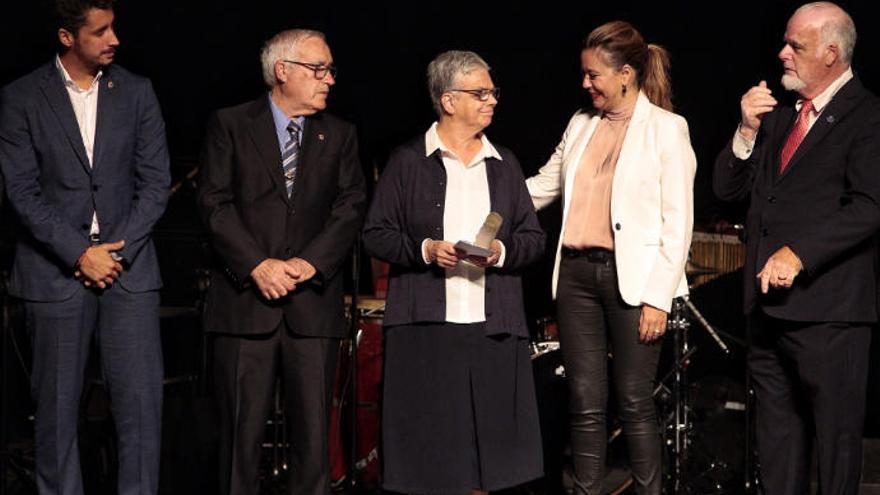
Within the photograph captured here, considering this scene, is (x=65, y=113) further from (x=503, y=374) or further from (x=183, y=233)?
(x=183, y=233)

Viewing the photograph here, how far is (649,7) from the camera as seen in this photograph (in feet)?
19.9

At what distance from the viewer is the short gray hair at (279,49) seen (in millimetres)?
4496

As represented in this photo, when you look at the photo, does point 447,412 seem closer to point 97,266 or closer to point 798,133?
point 97,266

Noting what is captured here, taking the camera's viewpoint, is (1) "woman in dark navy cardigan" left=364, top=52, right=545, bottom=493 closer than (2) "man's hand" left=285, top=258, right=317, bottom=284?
No

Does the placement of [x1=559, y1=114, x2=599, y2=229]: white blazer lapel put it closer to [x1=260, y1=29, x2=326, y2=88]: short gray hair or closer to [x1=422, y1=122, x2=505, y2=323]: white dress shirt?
[x1=422, y1=122, x2=505, y2=323]: white dress shirt

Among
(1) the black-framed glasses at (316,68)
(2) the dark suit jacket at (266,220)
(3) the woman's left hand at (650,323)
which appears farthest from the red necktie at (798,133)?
(1) the black-framed glasses at (316,68)

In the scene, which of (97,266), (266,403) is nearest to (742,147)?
(266,403)

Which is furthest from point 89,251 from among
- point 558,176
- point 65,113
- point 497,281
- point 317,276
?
point 558,176

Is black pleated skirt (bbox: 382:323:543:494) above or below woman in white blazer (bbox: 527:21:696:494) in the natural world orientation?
below

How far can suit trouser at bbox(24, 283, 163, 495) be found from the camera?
170 inches

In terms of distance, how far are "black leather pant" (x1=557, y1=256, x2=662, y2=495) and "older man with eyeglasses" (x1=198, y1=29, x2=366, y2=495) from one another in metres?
0.78

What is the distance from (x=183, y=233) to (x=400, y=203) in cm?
256

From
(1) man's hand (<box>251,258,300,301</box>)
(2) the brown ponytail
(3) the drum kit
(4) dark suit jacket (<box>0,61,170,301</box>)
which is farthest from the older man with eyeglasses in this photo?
(2) the brown ponytail

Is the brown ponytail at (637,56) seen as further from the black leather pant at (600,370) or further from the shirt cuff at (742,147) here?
the black leather pant at (600,370)
